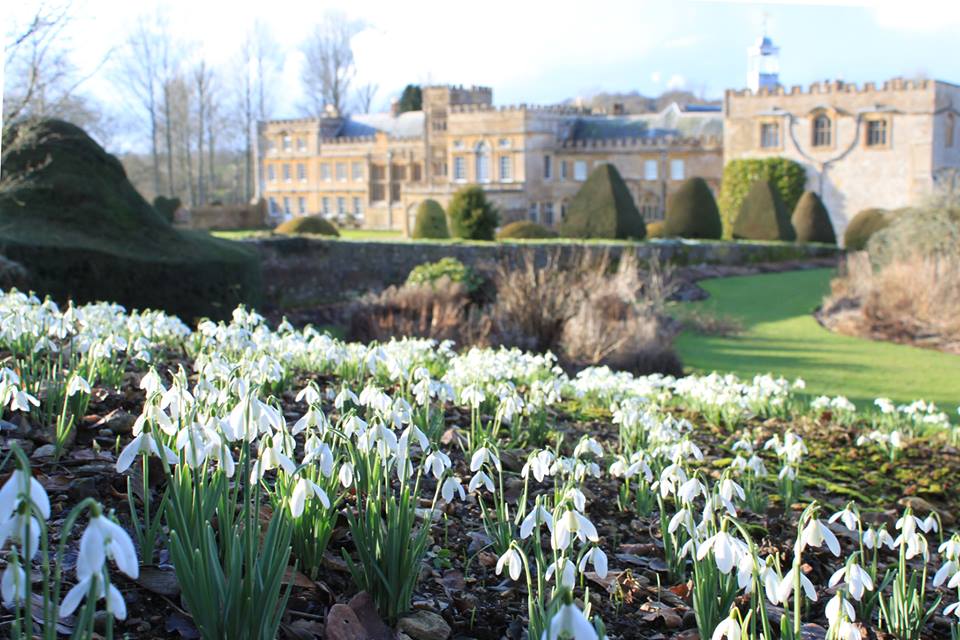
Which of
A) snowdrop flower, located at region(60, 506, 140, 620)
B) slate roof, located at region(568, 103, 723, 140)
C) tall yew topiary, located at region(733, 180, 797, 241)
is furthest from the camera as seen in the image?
slate roof, located at region(568, 103, 723, 140)

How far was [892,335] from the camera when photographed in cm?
1329

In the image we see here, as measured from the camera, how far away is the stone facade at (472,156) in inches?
1545

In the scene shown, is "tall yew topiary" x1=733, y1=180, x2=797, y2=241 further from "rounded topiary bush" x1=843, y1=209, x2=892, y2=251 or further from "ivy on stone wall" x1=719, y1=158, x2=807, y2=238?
"ivy on stone wall" x1=719, y1=158, x2=807, y2=238

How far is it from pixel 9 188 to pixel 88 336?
670cm

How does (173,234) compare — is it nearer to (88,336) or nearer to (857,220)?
(88,336)

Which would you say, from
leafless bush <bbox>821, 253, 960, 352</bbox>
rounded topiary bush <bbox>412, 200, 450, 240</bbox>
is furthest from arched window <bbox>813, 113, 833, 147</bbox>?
leafless bush <bbox>821, 253, 960, 352</bbox>

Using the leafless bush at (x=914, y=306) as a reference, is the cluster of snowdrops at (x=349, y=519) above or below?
above

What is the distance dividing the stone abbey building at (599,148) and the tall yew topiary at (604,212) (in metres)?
9.14

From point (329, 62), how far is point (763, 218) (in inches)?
1185

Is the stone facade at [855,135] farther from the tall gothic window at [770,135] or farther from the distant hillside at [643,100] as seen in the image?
the distant hillside at [643,100]

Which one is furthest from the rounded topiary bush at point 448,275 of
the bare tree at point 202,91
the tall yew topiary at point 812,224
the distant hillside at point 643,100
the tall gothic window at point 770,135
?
the distant hillside at point 643,100

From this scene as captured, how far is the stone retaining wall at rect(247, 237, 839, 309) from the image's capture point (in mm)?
16750

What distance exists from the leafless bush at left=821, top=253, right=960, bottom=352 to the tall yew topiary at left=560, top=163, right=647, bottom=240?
9.41m

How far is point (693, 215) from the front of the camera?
2619 centimetres
